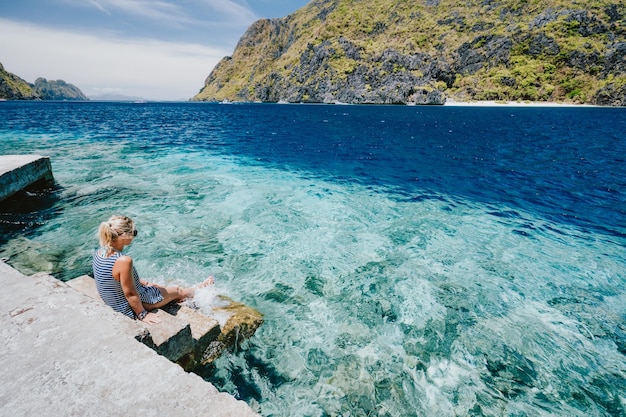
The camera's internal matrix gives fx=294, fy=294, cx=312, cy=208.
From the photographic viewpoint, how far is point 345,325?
7.38m

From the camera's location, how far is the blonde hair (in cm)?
492

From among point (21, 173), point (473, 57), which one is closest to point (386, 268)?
point (21, 173)

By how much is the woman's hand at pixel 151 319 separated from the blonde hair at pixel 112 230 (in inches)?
53.0

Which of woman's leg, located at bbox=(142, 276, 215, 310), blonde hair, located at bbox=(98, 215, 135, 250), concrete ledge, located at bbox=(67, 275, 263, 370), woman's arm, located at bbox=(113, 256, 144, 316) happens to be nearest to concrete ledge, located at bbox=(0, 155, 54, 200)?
concrete ledge, located at bbox=(67, 275, 263, 370)

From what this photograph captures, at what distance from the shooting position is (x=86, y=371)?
3350 millimetres

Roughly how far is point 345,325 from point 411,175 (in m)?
17.3

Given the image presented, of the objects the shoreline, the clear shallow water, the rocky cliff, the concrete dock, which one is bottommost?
the clear shallow water

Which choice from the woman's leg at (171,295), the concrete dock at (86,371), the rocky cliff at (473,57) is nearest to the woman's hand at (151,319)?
the woman's leg at (171,295)

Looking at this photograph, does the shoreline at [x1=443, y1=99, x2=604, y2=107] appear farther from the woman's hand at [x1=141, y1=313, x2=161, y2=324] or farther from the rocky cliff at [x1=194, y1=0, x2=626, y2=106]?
the woman's hand at [x1=141, y1=313, x2=161, y2=324]

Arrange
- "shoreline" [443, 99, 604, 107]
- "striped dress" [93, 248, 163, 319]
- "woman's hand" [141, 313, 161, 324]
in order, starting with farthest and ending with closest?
"shoreline" [443, 99, 604, 107]
"woman's hand" [141, 313, 161, 324]
"striped dress" [93, 248, 163, 319]

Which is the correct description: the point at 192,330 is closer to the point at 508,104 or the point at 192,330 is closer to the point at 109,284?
the point at 109,284

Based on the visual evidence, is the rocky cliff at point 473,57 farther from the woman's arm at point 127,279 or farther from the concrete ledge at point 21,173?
the woman's arm at point 127,279

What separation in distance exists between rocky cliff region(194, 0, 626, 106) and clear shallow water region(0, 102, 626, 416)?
13056 centimetres

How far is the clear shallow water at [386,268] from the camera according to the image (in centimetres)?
582
